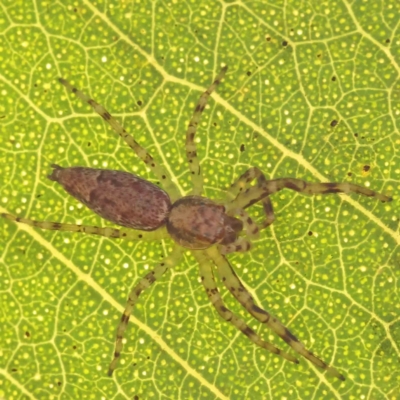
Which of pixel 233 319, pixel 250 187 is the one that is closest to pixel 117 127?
pixel 250 187

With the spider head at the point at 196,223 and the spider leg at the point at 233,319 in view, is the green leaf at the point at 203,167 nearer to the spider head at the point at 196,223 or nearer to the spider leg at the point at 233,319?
the spider leg at the point at 233,319

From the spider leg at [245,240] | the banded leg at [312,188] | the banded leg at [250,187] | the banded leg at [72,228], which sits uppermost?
the banded leg at [312,188]

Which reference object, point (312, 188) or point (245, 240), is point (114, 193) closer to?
point (245, 240)

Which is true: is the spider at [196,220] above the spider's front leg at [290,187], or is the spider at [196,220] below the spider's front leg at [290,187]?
below

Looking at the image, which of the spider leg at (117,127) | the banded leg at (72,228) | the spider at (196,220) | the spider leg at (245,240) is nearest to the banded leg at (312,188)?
the spider at (196,220)

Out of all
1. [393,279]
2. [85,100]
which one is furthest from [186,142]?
[393,279]

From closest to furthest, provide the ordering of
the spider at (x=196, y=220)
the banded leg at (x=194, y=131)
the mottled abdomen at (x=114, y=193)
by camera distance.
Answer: the mottled abdomen at (x=114, y=193) → the spider at (x=196, y=220) → the banded leg at (x=194, y=131)
